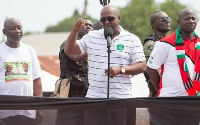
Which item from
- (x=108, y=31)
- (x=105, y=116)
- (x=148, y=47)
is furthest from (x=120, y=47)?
(x=148, y=47)

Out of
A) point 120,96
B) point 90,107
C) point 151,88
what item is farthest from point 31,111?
point 151,88

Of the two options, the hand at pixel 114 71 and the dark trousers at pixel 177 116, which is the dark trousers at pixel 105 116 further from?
the hand at pixel 114 71

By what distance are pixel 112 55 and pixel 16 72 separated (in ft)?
4.91

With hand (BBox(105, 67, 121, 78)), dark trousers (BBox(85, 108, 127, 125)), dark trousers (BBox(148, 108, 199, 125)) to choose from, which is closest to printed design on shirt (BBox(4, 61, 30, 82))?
hand (BBox(105, 67, 121, 78))

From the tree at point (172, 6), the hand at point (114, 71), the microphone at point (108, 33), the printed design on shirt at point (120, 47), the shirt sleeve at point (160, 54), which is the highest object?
the microphone at point (108, 33)

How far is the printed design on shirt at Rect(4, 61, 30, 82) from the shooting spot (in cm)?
892

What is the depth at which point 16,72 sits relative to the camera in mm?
8945

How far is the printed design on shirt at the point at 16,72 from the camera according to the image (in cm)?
892

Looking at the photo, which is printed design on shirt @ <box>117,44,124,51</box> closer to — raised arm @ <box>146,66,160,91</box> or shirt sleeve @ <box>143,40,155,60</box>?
raised arm @ <box>146,66,160,91</box>

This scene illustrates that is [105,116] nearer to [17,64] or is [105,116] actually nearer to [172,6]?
[17,64]

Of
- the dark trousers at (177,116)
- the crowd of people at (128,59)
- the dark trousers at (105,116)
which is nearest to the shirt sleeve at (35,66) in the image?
the crowd of people at (128,59)

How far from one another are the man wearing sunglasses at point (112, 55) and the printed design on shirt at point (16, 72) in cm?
94

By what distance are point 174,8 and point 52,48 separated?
15524mm

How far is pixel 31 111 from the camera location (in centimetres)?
744
